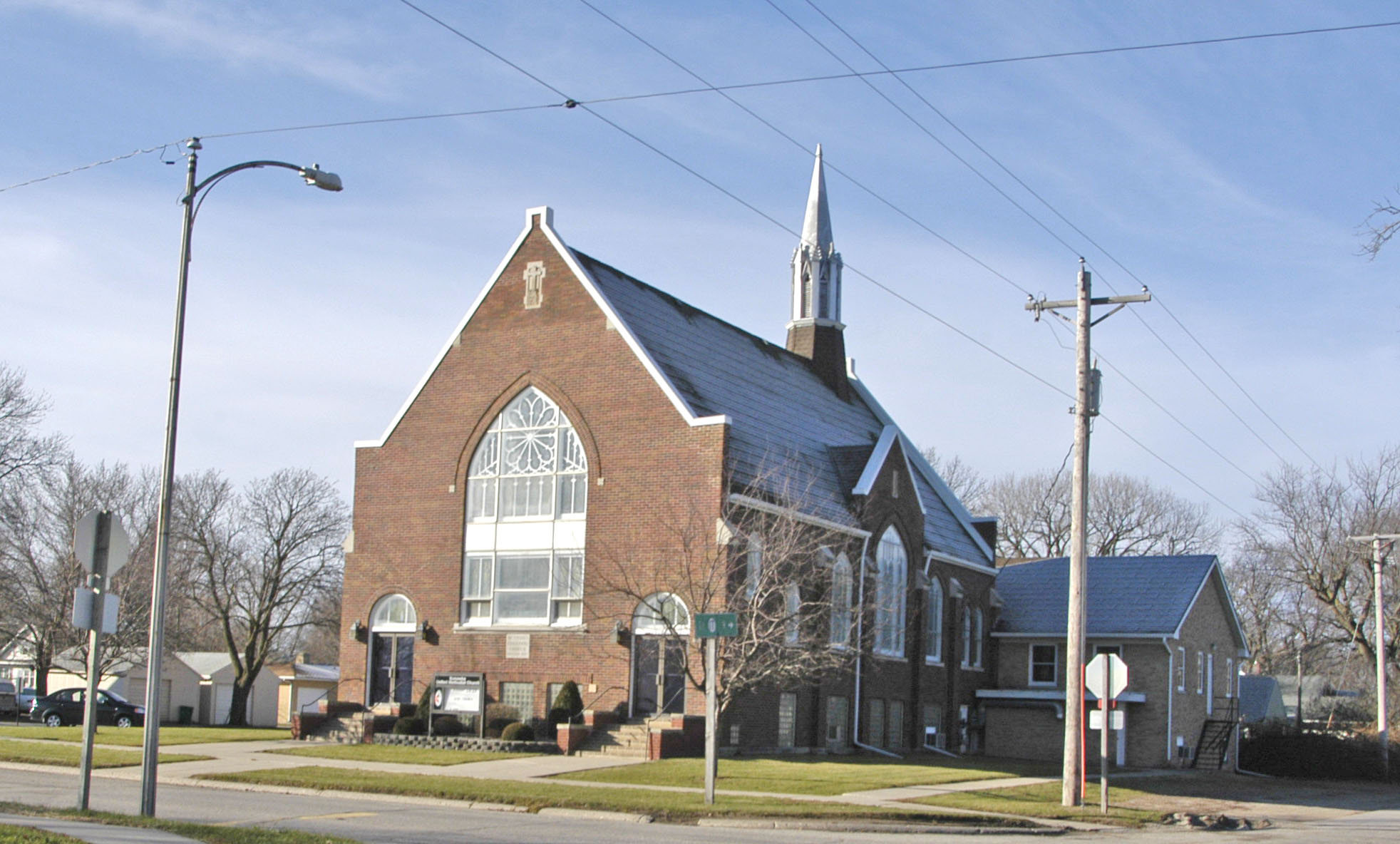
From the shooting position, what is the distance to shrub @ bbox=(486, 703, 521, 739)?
3472 centimetres

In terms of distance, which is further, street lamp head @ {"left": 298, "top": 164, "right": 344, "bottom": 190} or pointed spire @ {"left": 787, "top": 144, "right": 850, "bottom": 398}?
pointed spire @ {"left": 787, "top": 144, "right": 850, "bottom": 398}

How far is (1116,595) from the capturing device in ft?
155

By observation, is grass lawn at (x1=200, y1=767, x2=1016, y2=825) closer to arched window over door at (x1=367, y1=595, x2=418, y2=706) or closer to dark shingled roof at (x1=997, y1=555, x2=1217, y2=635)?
arched window over door at (x1=367, y1=595, x2=418, y2=706)

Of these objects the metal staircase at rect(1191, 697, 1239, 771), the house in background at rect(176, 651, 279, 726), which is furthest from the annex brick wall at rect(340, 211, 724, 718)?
the house in background at rect(176, 651, 279, 726)

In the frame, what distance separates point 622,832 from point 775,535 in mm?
14772

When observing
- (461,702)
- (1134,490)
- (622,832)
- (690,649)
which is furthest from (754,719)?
(1134,490)

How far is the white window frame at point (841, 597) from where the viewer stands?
123 feet

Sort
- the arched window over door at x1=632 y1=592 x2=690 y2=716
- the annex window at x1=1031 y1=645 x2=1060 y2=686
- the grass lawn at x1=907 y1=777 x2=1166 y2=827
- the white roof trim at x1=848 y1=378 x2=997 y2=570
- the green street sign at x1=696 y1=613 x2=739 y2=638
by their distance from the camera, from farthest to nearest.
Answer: the white roof trim at x1=848 y1=378 x2=997 y2=570 < the annex window at x1=1031 y1=645 x2=1060 y2=686 < the arched window over door at x1=632 y1=592 x2=690 y2=716 < the grass lawn at x1=907 y1=777 x2=1166 y2=827 < the green street sign at x1=696 y1=613 x2=739 y2=638

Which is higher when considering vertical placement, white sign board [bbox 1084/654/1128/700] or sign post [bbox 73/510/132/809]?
sign post [bbox 73/510/132/809]

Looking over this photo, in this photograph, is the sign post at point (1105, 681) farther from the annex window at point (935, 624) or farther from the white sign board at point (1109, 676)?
the annex window at point (935, 624)

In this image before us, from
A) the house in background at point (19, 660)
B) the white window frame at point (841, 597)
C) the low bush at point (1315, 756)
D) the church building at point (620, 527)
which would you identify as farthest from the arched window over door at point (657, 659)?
the house in background at point (19, 660)

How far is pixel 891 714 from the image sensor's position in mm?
42094

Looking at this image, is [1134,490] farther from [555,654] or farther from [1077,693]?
[1077,693]

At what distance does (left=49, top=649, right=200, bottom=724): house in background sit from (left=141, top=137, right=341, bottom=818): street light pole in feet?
139
